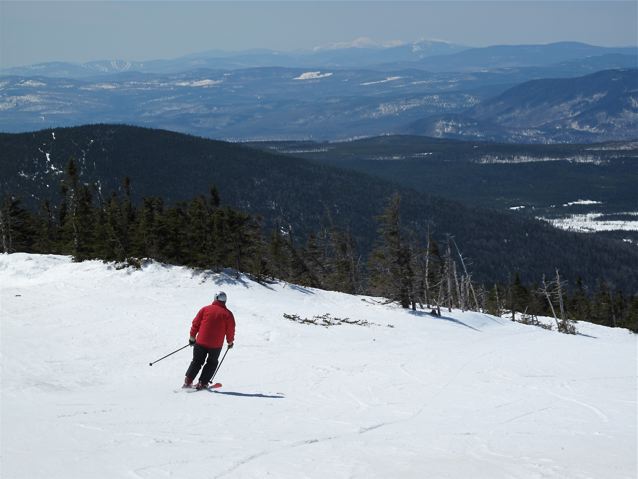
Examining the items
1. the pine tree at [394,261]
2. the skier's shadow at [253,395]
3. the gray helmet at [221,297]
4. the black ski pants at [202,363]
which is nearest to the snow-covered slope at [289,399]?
the skier's shadow at [253,395]

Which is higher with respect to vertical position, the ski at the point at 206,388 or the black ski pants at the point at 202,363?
the black ski pants at the point at 202,363

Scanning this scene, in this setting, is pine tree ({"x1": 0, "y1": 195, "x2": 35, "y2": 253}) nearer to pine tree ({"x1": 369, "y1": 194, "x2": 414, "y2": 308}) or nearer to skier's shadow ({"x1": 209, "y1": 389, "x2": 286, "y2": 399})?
pine tree ({"x1": 369, "y1": 194, "x2": 414, "y2": 308})

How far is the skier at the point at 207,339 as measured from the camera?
13062 mm

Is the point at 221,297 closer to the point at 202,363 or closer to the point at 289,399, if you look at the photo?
the point at 202,363

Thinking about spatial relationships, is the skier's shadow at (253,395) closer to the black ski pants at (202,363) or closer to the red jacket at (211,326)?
the black ski pants at (202,363)

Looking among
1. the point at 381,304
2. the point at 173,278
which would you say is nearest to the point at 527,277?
the point at 381,304

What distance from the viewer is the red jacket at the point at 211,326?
520 inches

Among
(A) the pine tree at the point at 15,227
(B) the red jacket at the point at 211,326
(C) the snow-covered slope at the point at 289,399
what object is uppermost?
(B) the red jacket at the point at 211,326

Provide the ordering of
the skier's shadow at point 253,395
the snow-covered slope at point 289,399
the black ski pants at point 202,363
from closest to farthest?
1. the snow-covered slope at point 289,399
2. the skier's shadow at point 253,395
3. the black ski pants at point 202,363

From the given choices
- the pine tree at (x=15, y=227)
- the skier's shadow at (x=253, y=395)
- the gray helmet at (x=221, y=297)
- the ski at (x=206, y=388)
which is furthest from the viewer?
the pine tree at (x=15, y=227)

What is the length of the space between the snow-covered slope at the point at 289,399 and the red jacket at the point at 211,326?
1.04 m

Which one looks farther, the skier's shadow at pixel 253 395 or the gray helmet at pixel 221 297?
the gray helmet at pixel 221 297

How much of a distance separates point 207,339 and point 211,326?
0.27 metres

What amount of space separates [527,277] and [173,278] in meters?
142
